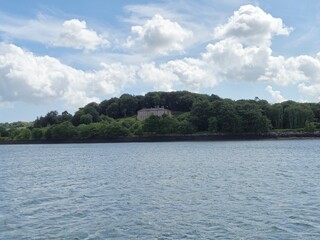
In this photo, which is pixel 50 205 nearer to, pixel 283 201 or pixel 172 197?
pixel 172 197

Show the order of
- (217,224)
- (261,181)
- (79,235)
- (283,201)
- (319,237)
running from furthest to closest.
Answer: (261,181) < (283,201) < (217,224) < (79,235) < (319,237)

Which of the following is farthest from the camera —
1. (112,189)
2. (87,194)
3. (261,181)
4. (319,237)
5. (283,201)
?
(261,181)

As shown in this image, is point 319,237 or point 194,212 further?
point 194,212

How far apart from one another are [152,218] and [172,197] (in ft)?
24.8

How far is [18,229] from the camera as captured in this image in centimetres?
2433

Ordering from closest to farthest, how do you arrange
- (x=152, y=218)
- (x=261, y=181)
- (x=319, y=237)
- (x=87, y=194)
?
(x=319, y=237), (x=152, y=218), (x=87, y=194), (x=261, y=181)

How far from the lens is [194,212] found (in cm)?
2736

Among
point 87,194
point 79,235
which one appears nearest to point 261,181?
point 87,194

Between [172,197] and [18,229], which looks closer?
[18,229]

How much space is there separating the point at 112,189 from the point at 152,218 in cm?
1388

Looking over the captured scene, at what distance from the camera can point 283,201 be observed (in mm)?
30766

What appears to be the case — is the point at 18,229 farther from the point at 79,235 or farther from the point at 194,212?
the point at 194,212

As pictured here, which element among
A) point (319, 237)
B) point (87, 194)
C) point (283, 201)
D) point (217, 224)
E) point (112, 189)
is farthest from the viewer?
point (112, 189)

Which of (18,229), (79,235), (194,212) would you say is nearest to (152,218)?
(194,212)
